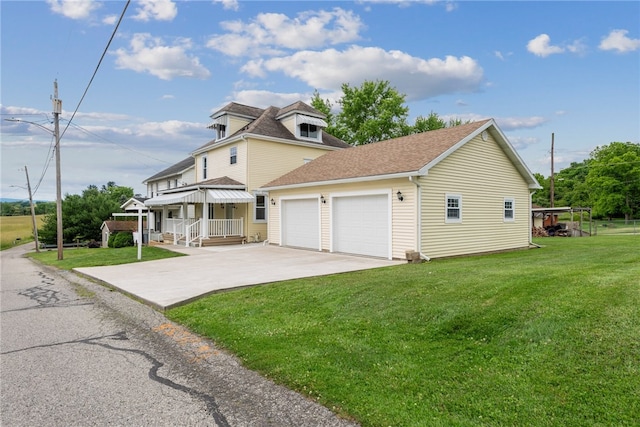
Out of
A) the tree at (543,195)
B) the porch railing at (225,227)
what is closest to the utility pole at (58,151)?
the porch railing at (225,227)

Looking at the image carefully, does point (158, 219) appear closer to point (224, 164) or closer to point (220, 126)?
point (224, 164)

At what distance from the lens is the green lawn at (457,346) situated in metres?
3.11

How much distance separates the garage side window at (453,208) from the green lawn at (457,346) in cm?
606

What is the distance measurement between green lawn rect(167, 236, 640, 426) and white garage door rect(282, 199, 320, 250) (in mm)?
9271

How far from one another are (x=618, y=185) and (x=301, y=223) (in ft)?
178

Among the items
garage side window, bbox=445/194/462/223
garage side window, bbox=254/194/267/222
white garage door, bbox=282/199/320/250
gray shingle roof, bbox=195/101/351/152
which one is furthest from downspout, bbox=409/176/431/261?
gray shingle roof, bbox=195/101/351/152

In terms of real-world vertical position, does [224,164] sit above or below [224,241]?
above

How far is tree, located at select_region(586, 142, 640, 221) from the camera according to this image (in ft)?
166

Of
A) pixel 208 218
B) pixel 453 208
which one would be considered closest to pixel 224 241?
pixel 208 218

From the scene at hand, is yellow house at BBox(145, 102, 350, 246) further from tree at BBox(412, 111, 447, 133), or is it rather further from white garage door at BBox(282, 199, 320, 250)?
tree at BBox(412, 111, 447, 133)

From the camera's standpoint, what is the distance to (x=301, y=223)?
1731cm

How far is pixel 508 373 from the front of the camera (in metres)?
3.63

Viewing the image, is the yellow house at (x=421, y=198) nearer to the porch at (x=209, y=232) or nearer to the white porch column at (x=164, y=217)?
the porch at (x=209, y=232)

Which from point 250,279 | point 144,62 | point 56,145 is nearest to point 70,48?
point 144,62
